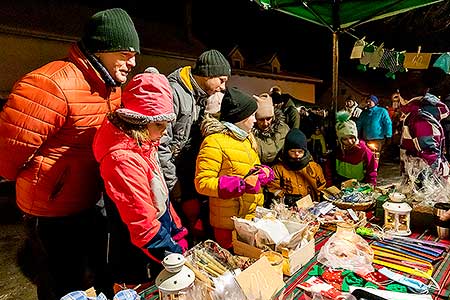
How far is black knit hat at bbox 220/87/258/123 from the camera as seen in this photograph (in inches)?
85.2

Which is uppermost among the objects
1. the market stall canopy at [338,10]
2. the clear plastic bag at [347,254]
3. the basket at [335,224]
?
the market stall canopy at [338,10]

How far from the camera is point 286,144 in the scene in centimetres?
295

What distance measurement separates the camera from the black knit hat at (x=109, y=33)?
159 centimetres

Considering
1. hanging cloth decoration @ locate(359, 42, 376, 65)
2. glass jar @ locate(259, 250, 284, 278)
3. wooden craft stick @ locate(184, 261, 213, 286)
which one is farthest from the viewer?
hanging cloth decoration @ locate(359, 42, 376, 65)

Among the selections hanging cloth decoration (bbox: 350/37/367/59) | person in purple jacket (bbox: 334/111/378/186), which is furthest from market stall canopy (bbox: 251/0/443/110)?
hanging cloth decoration (bbox: 350/37/367/59)

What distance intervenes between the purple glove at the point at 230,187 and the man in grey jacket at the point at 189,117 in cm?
46

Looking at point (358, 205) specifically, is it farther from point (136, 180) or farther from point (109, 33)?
point (109, 33)

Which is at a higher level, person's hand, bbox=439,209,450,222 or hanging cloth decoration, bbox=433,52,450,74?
hanging cloth decoration, bbox=433,52,450,74

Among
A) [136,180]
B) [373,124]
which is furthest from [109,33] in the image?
[373,124]

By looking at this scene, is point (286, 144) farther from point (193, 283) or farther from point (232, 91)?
point (193, 283)

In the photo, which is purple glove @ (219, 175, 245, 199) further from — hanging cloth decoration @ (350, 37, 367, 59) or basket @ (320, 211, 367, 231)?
hanging cloth decoration @ (350, 37, 367, 59)

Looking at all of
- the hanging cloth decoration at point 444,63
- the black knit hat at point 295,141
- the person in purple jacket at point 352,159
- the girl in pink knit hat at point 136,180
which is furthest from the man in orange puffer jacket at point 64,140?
the hanging cloth decoration at point 444,63

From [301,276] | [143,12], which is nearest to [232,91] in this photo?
[301,276]

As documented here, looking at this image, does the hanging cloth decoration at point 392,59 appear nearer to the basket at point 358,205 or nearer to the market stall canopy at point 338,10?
the market stall canopy at point 338,10
